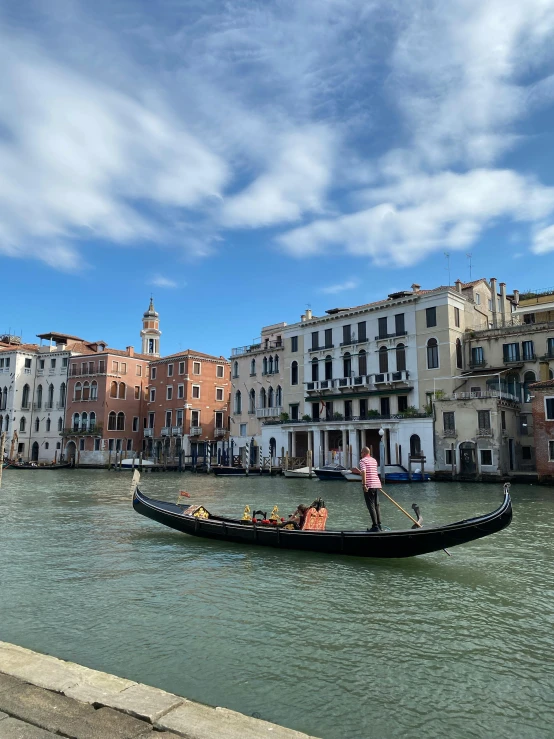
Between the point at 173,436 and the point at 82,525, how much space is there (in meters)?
31.1

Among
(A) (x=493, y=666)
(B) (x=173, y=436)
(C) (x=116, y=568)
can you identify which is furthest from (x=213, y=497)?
Answer: (B) (x=173, y=436)

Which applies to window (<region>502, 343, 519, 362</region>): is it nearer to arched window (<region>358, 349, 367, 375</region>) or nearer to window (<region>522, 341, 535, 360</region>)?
window (<region>522, 341, 535, 360</region>)

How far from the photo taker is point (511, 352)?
3036 cm

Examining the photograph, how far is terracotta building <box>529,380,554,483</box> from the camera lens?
81.9 feet

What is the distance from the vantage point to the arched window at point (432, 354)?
103 feet

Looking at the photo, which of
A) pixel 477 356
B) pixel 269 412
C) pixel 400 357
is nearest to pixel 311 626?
A: pixel 477 356

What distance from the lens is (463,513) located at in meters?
15.4

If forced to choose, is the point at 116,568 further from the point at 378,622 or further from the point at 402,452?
the point at 402,452

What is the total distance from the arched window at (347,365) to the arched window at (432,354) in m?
5.44

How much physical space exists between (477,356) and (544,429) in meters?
7.07

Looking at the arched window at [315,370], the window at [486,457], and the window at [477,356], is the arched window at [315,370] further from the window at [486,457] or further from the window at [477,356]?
the window at [486,457]

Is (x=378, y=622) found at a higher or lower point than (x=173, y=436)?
lower

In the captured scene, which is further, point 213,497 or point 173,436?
point 173,436

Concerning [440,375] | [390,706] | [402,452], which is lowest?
[390,706]
